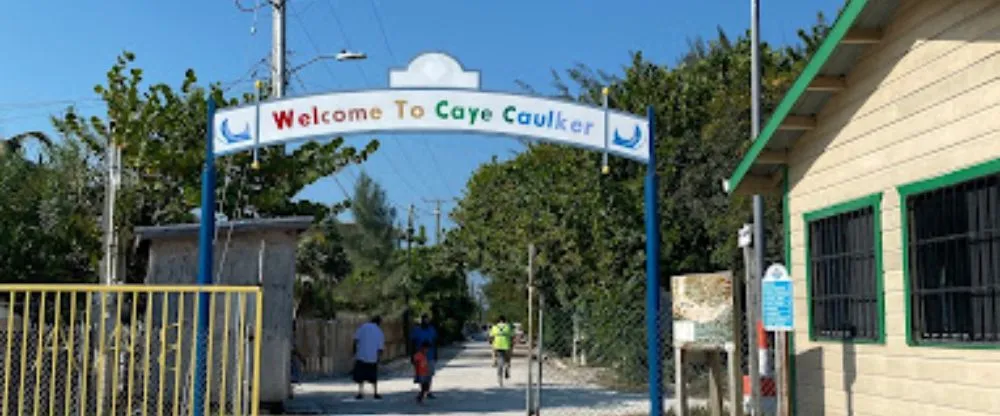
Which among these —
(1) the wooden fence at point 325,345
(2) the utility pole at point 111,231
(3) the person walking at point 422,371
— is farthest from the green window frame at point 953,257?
(1) the wooden fence at point 325,345

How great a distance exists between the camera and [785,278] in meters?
8.93

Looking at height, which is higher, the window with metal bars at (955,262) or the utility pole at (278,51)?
the utility pole at (278,51)

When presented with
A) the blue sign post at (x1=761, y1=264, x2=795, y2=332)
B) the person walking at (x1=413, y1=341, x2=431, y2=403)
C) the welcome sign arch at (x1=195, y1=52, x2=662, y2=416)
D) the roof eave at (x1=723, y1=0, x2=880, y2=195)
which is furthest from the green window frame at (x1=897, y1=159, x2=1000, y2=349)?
the person walking at (x1=413, y1=341, x2=431, y2=403)

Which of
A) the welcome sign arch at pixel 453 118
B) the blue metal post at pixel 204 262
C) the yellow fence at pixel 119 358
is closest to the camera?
the blue metal post at pixel 204 262

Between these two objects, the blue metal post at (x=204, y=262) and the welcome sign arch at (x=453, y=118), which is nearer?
the blue metal post at (x=204, y=262)

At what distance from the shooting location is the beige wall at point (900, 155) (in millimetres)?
7469

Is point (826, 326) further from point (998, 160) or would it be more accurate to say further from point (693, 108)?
point (693, 108)

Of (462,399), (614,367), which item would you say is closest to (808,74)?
(462,399)

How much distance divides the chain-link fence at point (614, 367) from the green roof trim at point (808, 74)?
520cm

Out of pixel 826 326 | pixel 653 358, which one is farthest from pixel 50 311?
pixel 826 326

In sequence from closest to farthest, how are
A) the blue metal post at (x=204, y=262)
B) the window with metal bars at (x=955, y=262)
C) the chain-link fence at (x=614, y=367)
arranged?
the window with metal bars at (x=955, y=262)
the blue metal post at (x=204, y=262)
the chain-link fence at (x=614, y=367)

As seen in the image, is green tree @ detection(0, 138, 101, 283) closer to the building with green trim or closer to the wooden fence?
the wooden fence

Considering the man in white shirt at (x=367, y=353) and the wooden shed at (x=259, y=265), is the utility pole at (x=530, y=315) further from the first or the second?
the man in white shirt at (x=367, y=353)

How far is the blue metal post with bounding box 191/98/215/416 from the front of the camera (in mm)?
10750
